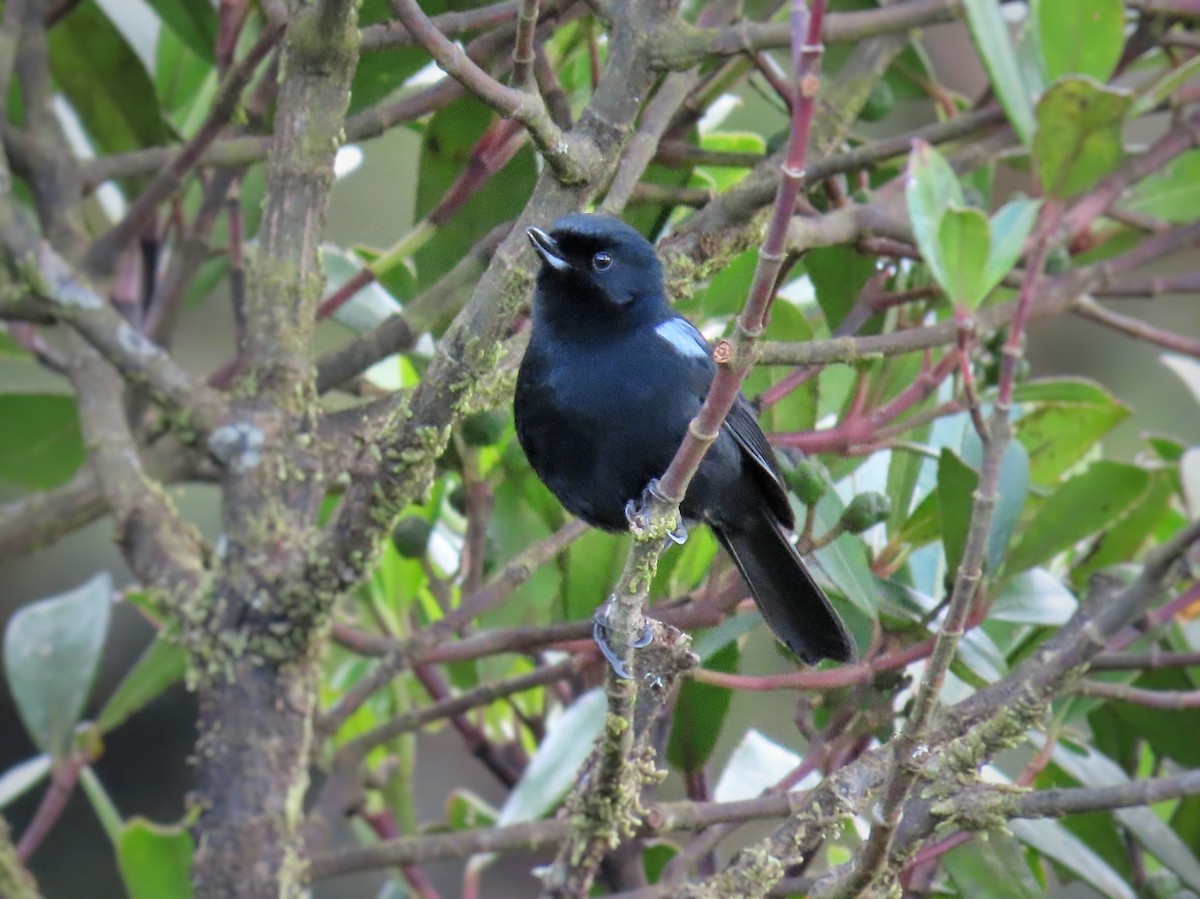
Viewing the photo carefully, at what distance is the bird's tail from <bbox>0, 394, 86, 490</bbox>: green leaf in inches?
57.8

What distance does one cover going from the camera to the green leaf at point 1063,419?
8.68 ft

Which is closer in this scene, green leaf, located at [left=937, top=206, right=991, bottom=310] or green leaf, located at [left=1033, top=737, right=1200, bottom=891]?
green leaf, located at [left=937, top=206, right=991, bottom=310]

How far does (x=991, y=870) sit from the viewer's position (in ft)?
6.71

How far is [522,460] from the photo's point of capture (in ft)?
8.36

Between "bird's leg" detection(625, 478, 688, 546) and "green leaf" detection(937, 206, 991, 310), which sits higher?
"green leaf" detection(937, 206, 991, 310)

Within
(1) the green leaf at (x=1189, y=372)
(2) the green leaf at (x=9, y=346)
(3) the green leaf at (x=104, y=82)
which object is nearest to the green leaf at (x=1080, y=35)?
(1) the green leaf at (x=1189, y=372)

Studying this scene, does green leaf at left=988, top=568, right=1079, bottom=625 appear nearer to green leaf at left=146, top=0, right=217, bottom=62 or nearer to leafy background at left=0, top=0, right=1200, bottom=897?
leafy background at left=0, top=0, right=1200, bottom=897

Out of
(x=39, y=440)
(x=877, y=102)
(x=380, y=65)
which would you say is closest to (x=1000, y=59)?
(x=877, y=102)

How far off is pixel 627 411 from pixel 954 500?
492 mm

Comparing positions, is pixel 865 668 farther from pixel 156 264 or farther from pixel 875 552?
pixel 156 264

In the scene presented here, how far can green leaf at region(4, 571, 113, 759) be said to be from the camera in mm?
2785

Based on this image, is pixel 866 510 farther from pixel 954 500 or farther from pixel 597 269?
pixel 597 269

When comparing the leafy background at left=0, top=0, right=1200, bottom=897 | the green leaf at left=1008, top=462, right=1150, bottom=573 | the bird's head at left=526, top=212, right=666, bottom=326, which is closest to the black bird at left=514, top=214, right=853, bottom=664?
the bird's head at left=526, top=212, right=666, bottom=326

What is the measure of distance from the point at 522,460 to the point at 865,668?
723 mm
